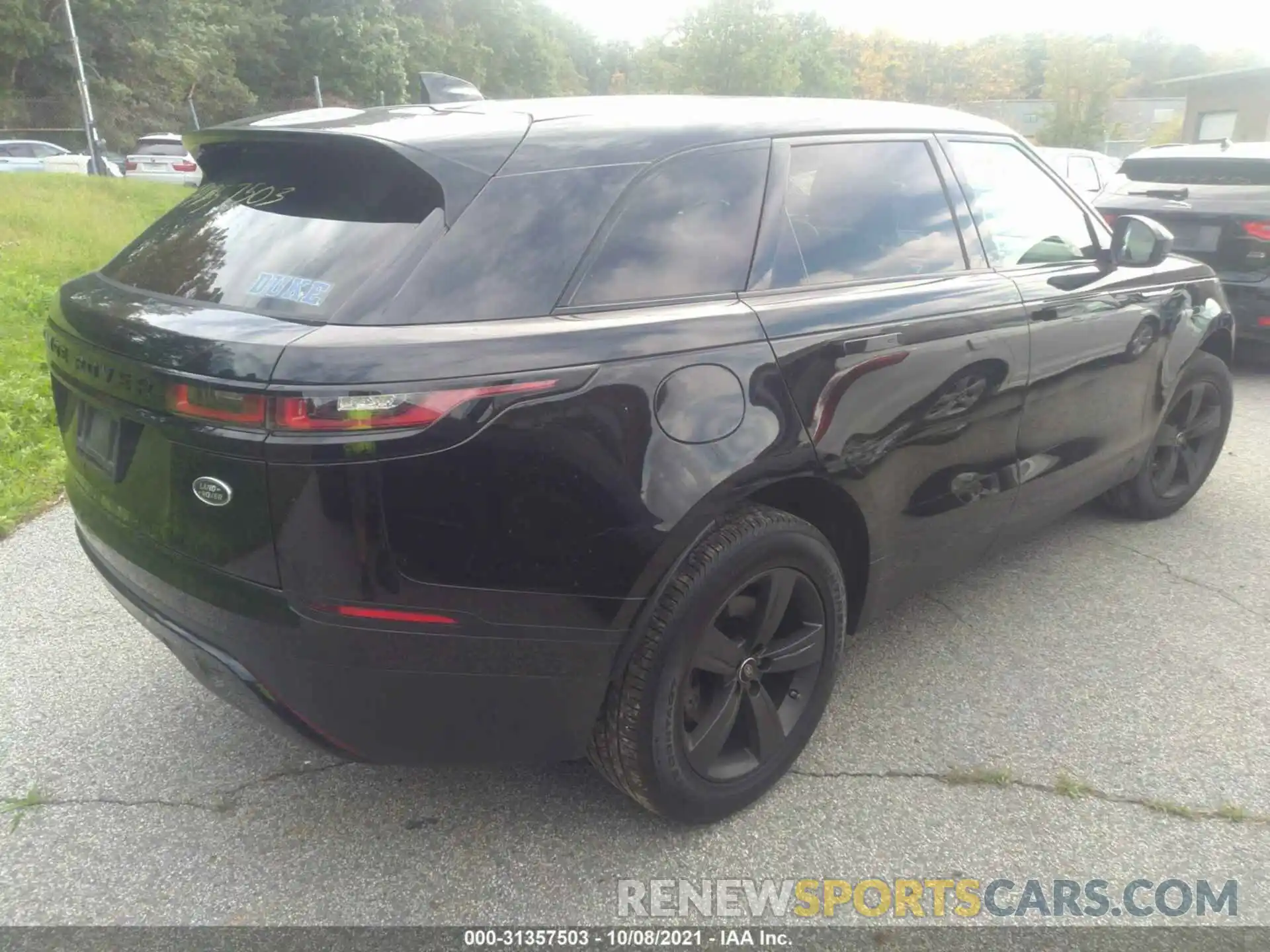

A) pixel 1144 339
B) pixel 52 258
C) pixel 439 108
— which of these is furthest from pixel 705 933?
pixel 52 258

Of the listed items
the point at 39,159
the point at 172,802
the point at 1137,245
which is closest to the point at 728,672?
the point at 172,802

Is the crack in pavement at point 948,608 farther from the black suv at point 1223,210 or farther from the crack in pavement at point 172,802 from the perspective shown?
the black suv at point 1223,210

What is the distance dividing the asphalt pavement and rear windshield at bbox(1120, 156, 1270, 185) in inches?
176

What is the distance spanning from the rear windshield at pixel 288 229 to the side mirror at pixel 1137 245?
2708 millimetres

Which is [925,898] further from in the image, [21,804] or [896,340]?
[21,804]

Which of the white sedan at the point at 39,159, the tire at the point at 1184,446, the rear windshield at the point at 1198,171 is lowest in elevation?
the white sedan at the point at 39,159

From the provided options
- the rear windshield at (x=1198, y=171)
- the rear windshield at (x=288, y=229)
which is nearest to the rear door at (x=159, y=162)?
the rear windshield at (x=1198, y=171)

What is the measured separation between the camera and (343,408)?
1.82 metres

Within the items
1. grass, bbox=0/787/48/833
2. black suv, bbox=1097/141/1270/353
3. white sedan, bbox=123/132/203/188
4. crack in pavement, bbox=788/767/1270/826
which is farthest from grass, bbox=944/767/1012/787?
white sedan, bbox=123/132/203/188

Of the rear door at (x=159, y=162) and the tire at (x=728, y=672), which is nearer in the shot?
the tire at (x=728, y=672)

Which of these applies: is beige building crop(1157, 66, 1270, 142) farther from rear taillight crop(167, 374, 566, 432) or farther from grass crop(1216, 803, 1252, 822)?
rear taillight crop(167, 374, 566, 432)

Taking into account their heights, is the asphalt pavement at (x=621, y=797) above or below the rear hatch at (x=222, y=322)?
below

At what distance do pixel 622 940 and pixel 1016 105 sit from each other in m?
57.9

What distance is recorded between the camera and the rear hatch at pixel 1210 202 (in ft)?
21.3
